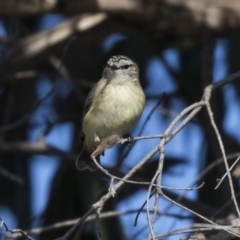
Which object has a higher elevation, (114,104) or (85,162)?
(114,104)

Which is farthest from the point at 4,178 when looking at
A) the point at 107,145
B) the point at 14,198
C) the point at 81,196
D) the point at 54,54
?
the point at 107,145

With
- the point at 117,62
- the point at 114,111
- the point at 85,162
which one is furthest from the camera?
the point at 85,162

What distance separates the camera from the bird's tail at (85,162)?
6016 mm

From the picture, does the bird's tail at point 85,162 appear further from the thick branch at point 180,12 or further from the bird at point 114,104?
the thick branch at point 180,12

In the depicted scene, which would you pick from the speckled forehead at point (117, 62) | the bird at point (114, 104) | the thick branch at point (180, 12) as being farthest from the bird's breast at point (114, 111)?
the thick branch at point (180, 12)

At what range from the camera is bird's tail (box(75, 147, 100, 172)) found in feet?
19.7

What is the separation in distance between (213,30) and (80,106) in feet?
6.06

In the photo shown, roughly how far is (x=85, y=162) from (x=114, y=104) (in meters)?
0.66

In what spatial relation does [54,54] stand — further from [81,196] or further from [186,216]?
[186,216]

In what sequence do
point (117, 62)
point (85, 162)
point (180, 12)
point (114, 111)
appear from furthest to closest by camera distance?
point (180, 12)
point (85, 162)
point (117, 62)
point (114, 111)

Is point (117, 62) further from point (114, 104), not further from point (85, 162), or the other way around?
point (85, 162)

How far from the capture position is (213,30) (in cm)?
675

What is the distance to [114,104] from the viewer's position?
18.6ft

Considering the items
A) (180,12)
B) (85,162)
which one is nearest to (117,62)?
(85,162)
